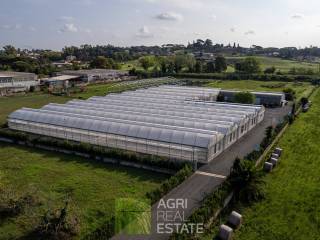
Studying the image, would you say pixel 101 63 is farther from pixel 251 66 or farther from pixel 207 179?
pixel 207 179

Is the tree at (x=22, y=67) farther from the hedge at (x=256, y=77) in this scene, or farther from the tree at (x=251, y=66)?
the tree at (x=251, y=66)

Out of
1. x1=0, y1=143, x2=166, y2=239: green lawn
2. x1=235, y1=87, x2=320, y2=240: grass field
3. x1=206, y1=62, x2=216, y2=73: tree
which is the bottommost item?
x1=235, y1=87, x2=320, y2=240: grass field

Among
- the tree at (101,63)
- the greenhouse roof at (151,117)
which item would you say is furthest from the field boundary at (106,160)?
the tree at (101,63)

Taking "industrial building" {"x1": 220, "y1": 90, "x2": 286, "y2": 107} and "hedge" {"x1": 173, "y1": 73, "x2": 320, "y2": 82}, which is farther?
"hedge" {"x1": 173, "y1": 73, "x2": 320, "y2": 82}

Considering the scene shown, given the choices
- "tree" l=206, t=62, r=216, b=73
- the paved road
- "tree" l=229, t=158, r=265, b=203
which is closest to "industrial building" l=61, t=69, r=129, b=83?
"tree" l=206, t=62, r=216, b=73

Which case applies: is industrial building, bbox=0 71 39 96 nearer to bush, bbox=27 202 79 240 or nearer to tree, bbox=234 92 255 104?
tree, bbox=234 92 255 104

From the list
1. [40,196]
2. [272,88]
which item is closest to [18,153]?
[40,196]
